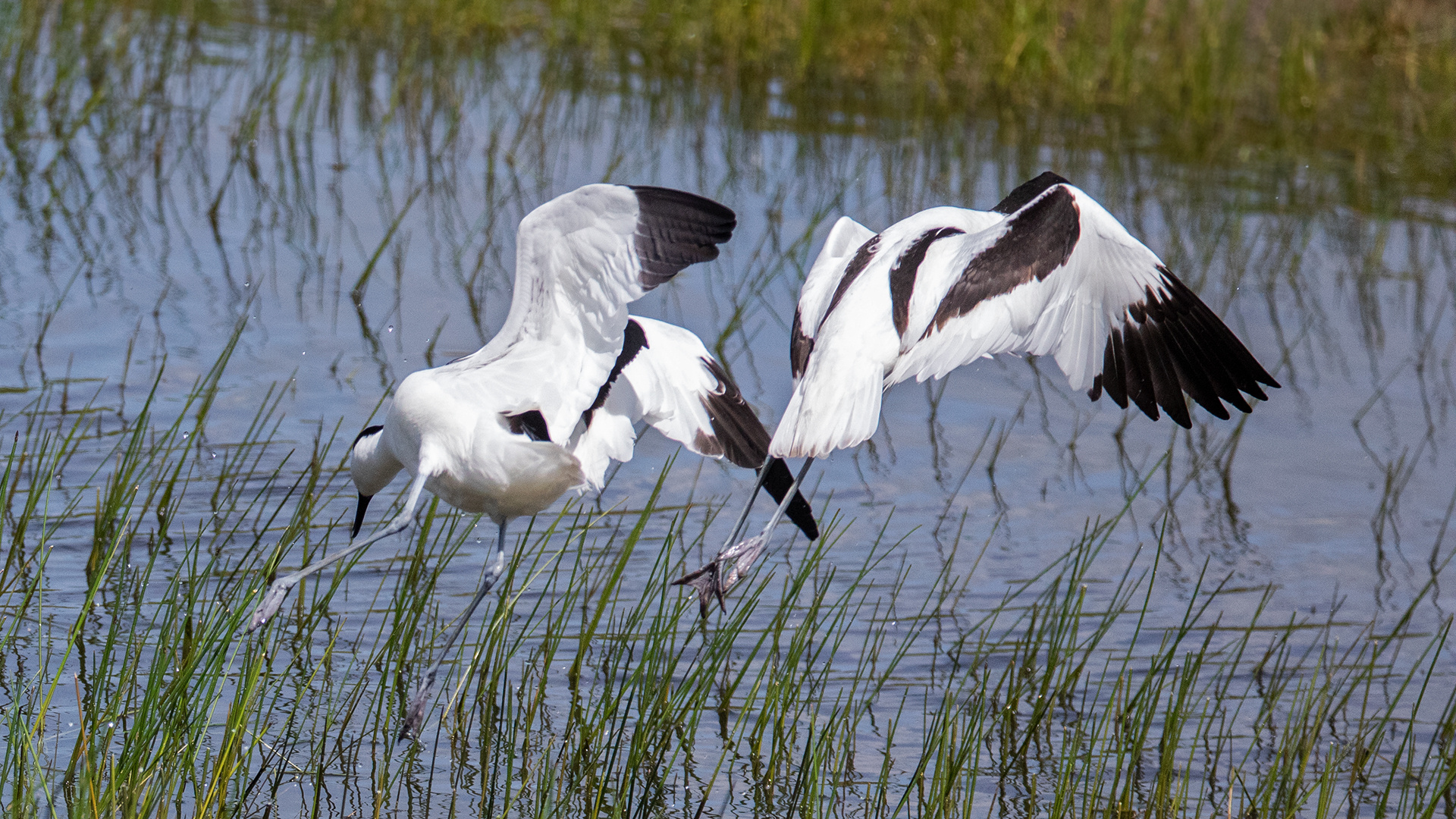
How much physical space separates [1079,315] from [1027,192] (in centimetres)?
48

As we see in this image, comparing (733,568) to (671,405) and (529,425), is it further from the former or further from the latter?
(529,425)

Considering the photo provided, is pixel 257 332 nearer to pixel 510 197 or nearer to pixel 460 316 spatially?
pixel 460 316

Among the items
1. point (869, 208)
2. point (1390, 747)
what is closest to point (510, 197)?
point (869, 208)

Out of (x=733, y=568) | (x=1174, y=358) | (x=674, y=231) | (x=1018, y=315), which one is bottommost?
(x=733, y=568)

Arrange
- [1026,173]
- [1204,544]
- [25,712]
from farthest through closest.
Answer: [1026,173] < [1204,544] < [25,712]

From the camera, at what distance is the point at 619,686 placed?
4.47 meters

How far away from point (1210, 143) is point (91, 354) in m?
6.78

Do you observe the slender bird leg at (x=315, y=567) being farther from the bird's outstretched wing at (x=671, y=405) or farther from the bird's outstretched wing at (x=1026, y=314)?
the bird's outstretched wing at (x=1026, y=314)

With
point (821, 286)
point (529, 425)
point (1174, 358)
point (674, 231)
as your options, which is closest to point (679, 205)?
point (674, 231)

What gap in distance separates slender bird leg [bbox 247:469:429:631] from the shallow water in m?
0.44

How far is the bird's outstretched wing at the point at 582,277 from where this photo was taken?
3.69m

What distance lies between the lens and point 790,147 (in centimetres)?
945

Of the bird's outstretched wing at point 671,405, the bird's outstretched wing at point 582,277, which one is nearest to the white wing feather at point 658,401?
the bird's outstretched wing at point 671,405

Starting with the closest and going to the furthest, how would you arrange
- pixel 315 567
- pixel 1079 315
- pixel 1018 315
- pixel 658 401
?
pixel 315 567
pixel 658 401
pixel 1018 315
pixel 1079 315
